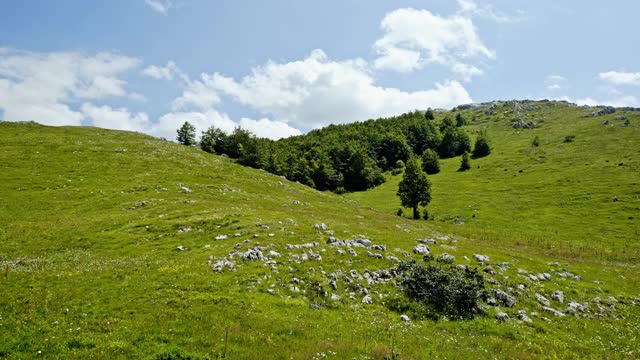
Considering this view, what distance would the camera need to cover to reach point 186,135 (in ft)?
378

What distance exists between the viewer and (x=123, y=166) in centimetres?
6362

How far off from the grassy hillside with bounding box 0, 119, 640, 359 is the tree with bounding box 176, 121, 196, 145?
2384 inches

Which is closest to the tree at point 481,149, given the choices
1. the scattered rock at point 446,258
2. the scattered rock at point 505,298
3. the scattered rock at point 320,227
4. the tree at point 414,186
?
the tree at point 414,186

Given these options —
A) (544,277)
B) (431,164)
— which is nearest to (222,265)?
(544,277)

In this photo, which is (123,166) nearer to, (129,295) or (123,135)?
(123,135)

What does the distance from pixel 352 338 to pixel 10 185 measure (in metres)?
53.9

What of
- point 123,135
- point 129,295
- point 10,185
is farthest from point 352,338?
point 123,135

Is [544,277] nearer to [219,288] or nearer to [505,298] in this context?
[505,298]

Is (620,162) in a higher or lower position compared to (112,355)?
higher

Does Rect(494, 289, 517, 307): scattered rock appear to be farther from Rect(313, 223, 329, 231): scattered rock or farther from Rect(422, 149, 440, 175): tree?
Rect(422, 149, 440, 175): tree

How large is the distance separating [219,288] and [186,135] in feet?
331

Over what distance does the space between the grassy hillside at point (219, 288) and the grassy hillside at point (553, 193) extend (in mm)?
20803

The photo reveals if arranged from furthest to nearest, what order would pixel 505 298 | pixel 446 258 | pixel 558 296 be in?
pixel 446 258, pixel 558 296, pixel 505 298

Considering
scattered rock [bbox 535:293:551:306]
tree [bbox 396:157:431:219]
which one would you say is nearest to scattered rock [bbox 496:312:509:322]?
scattered rock [bbox 535:293:551:306]
